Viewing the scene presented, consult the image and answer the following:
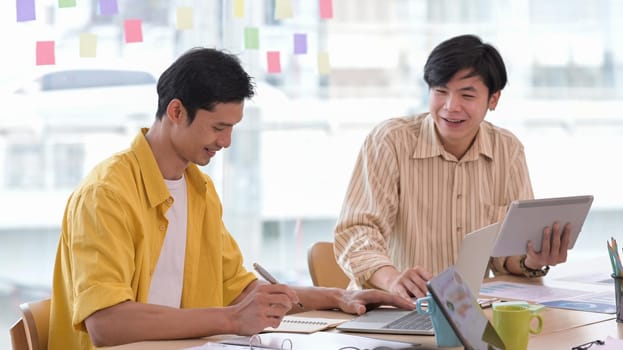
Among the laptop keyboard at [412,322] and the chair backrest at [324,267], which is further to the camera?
the chair backrest at [324,267]

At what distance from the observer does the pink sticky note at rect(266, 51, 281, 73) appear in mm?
3469

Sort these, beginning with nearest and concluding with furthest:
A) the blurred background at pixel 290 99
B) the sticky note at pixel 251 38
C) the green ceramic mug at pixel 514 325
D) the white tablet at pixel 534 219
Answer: the green ceramic mug at pixel 514 325 < the white tablet at pixel 534 219 < the blurred background at pixel 290 99 < the sticky note at pixel 251 38

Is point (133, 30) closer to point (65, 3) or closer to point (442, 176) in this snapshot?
point (65, 3)

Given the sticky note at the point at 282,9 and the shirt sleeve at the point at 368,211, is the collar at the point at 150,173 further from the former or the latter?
the sticky note at the point at 282,9

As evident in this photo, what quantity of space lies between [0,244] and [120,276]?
158cm

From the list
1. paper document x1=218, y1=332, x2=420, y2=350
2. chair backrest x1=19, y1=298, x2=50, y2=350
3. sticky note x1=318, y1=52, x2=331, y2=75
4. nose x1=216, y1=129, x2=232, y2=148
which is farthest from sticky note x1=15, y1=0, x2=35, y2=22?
paper document x1=218, y1=332, x2=420, y2=350

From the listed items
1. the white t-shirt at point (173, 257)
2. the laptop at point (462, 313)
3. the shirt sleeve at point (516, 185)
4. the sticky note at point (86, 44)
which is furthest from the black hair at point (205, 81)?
the sticky note at point (86, 44)

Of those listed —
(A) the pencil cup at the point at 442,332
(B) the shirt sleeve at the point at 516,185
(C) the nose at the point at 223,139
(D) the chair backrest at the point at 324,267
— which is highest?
(C) the nose at the point at 223,139

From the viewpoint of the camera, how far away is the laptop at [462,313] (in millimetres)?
1318

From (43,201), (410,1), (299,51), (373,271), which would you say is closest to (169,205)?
(373,271)

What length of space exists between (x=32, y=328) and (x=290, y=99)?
203 cm

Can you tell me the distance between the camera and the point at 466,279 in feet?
5.51

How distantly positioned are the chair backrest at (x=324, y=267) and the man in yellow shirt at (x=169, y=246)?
298 millimetres

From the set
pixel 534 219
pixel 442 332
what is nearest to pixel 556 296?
pixel 534 219
